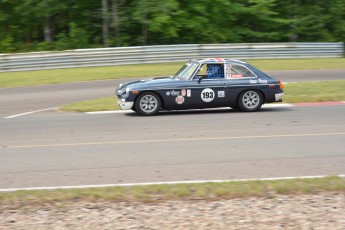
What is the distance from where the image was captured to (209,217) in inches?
227

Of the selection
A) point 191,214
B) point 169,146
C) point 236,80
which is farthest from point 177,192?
point 236,80

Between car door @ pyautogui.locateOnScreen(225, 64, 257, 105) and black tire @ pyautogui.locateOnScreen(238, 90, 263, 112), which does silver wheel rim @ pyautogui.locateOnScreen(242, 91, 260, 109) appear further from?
car door @ pyautogui.locateOnScreen(225, 64, 257, 105)

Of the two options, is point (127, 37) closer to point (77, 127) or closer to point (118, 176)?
point (77, 127)

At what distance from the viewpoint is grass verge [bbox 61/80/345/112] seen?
51.5ft

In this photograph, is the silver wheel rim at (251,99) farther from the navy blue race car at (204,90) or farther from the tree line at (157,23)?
the tree line at (157,23)

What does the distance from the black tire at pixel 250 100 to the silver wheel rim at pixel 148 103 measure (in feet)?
7.15

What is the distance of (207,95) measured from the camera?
14.0m

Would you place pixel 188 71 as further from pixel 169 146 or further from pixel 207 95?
pixel 169 146

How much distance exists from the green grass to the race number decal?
9.51 meters

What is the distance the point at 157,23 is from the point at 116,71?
736 cm

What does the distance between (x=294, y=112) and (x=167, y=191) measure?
8.34 meters

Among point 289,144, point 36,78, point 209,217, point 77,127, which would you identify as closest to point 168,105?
point 77,127

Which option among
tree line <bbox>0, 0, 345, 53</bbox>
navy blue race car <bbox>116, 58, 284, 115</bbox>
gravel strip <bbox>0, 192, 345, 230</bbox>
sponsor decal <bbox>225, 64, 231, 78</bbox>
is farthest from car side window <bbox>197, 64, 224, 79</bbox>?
tree line <bbox>0, 0, 345, 53</bbox>

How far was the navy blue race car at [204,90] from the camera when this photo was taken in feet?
45.6
